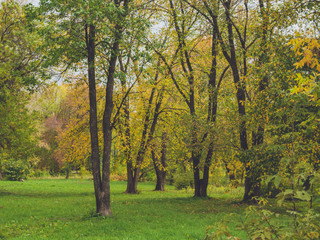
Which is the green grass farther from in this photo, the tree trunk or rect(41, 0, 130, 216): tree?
rect(41, 0, 130, 216): tree

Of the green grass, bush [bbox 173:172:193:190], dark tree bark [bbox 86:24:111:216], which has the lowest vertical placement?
bush [bbox 173:172:193:190]

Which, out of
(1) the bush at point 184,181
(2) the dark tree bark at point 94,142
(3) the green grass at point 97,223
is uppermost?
(2) the dark tree bark at point 94,142

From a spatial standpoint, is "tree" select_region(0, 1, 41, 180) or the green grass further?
"tree" select_region(0, 1, 41, 180)

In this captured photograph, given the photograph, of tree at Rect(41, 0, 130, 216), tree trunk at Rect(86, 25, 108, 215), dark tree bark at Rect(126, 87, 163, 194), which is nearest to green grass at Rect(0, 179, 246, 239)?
tree trunk at Rect(86, 25, 108, 215)

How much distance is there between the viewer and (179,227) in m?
9.28

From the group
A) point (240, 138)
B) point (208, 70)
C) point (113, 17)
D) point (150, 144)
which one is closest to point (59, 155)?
point (150, 144)

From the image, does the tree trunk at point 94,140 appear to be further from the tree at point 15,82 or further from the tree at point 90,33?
the tree at point 15,82

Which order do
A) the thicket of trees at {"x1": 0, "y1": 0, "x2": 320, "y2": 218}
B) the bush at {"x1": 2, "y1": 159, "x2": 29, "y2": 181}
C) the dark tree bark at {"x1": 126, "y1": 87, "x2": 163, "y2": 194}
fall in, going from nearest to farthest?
1. the thicket of trees at {"x1": 0, "y1": 0, "x2": 320, "y2": 218}
2. the dark tree bark at {"x1": 126, "y1": 87, "x2": 163, "y2": 194}
3. the bush at {"x1": 2, "y1": 159, "x2": 29, "y2": 181}

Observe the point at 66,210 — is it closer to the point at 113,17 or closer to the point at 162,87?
the point at 113,17

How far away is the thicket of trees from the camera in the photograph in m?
9.58

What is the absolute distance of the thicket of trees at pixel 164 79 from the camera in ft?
31.4

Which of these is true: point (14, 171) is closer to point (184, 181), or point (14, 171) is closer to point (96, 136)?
point (184, 181)

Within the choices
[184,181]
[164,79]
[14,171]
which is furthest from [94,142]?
[14,171]

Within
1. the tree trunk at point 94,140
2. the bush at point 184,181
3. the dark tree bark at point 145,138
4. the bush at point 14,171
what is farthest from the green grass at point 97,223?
the bush at point 14,171
